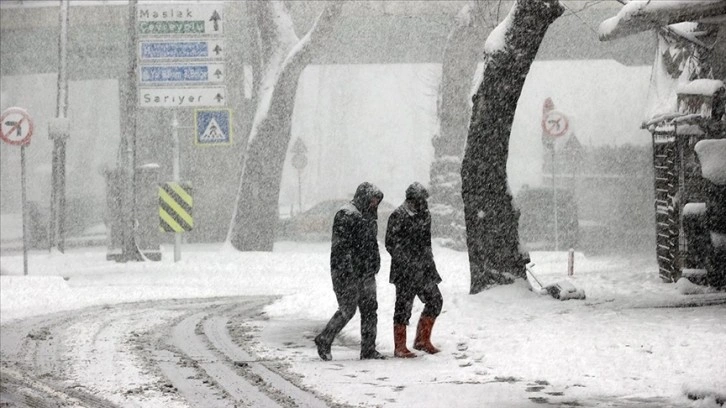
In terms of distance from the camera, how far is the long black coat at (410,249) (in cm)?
1145

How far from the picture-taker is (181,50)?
2512 centimetres

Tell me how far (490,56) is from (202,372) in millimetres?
6054

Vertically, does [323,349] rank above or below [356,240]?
below

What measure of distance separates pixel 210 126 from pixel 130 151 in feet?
7.18

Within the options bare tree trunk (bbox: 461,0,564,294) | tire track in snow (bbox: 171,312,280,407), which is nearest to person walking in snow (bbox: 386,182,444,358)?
tire track in snow (bbox: 171,312,280,407)

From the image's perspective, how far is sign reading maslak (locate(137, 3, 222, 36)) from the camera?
25000mm

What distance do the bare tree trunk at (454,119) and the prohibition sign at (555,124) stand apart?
1.87 m

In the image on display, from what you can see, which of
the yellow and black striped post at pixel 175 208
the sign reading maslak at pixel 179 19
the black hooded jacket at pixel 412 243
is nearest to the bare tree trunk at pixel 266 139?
the sign reading maslak at pixel 179 19

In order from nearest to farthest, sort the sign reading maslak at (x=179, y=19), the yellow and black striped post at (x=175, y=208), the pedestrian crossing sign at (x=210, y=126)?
the yellow and black striped post at (x=175, y=208)
the pedestrian crossing sign at (x=210, y=126)
the sign reading maslak at (x=179, y=19)

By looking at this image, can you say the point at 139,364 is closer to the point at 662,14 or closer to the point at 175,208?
the point at 662,14

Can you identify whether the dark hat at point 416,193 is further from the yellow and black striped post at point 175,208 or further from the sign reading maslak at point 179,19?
→ the sign reading maslak at point 179,19

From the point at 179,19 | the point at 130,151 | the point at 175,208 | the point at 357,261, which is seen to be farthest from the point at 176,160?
the point at 357,261

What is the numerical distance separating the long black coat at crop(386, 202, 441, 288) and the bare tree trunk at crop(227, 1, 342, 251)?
17123 millimetres

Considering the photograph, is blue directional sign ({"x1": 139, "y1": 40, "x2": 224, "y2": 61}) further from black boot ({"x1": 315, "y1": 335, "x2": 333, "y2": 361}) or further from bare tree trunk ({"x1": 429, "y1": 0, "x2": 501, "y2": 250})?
black boot ({"x1": 315, "y1": 335, "x2": 333, "y2": 361})
